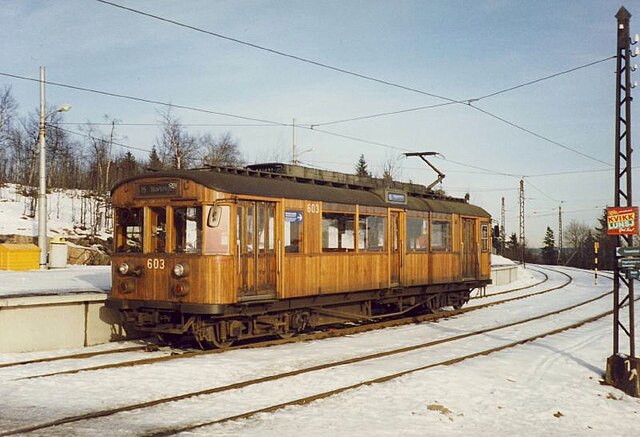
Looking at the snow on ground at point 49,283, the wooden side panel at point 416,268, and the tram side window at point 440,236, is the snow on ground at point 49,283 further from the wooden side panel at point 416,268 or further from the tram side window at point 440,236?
the tram side window at point 440,236

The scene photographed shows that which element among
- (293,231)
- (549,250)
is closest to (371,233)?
(293,231)

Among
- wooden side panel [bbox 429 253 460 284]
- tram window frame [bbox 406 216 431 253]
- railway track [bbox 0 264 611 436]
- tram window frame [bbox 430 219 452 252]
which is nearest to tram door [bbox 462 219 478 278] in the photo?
wooden side panel [bbox 429 253 460 284]

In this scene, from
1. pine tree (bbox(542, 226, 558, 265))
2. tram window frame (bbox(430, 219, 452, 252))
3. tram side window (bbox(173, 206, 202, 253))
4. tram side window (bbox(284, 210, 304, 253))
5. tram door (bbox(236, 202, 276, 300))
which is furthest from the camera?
pine tree (bbox(542, 226, 558, 265))

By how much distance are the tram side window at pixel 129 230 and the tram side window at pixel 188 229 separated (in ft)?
2.78

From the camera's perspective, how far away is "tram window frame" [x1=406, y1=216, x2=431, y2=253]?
16933mm

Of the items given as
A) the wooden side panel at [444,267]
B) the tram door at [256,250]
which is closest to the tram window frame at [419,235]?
the wooden side panel at [444,267]

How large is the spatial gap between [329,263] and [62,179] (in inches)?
2245

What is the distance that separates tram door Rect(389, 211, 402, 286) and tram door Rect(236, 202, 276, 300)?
4637mm

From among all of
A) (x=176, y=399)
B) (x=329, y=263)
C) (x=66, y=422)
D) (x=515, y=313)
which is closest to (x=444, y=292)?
(x=515, y=313)

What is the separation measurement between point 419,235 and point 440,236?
1.38 m

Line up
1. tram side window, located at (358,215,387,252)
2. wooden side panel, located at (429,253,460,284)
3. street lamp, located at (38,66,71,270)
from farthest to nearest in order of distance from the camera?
street lamp, located at (38,66,71,270), wooden side panel, located at (429,253,460,284), tram side window, located at (358,215,387,252)

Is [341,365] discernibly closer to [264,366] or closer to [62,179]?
[264,366]

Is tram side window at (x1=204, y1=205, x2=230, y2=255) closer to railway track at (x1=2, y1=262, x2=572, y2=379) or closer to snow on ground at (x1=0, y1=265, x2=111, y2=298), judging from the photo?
railway track at (x1=2, y1=262, x2=572, y2=379)

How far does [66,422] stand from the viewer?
7070 millimetres
